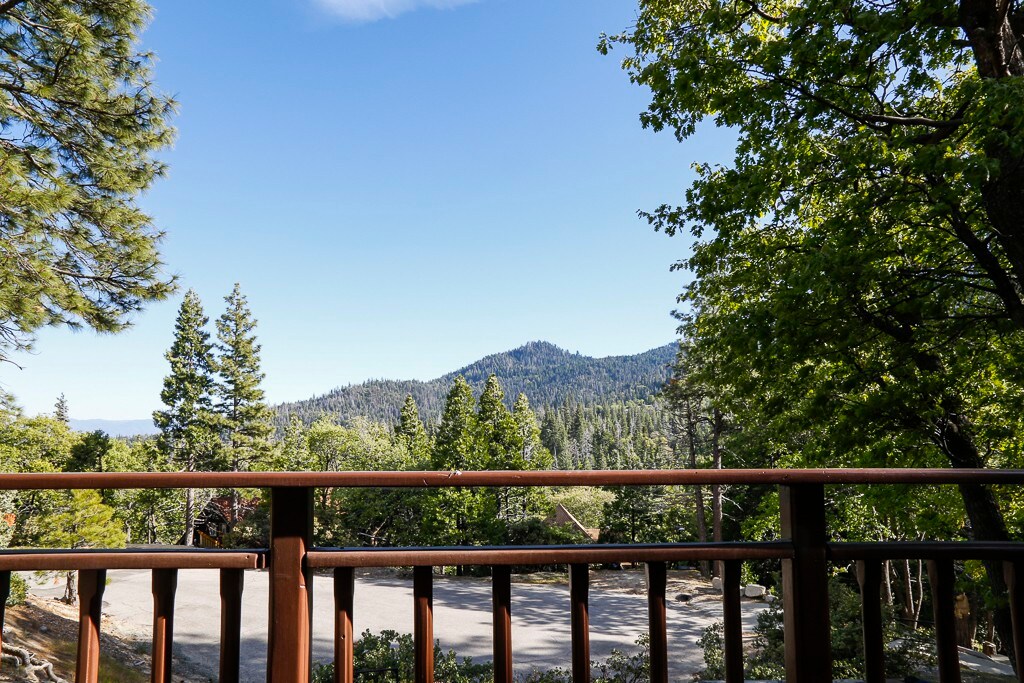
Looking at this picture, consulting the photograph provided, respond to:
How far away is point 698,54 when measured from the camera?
18.7 ft

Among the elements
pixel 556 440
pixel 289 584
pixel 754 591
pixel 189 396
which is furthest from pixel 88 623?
pixel 556 440

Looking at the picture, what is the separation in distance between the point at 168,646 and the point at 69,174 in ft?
26.7

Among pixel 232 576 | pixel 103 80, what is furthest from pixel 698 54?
pixel 103 80

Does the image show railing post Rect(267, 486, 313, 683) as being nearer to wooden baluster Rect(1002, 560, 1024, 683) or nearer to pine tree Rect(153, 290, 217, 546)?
wooden baluster Rect(1002, 560, 1024, 683)

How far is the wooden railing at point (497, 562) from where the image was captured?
1213 millimetres

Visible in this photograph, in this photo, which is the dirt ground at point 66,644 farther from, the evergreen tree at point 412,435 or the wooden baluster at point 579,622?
the evergreen tree at point 412,435

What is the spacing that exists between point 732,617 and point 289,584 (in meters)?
1.04

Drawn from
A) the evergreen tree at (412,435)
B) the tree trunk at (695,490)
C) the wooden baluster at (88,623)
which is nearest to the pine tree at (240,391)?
the evergreen tree at (412,435)

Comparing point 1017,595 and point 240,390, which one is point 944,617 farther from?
point 240,390

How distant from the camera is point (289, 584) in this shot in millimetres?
1266

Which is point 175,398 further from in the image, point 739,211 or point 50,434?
point 739,211

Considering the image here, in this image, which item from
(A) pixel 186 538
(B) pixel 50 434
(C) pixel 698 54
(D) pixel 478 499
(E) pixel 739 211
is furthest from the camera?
(A) pixel 186 538

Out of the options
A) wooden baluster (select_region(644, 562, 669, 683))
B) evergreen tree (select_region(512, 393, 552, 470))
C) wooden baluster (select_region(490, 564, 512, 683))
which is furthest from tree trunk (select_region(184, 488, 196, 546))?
wooden baluster (select_region(644, 562, 669, 683))

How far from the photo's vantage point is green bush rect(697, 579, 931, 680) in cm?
669
